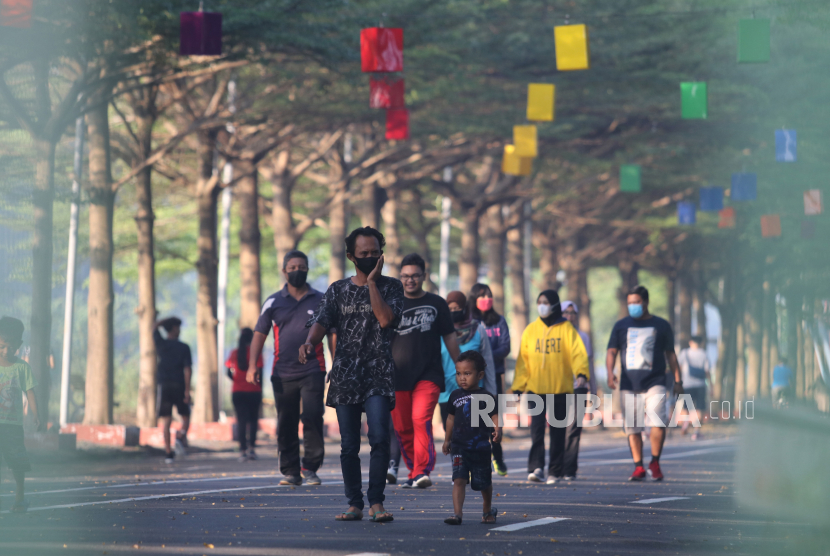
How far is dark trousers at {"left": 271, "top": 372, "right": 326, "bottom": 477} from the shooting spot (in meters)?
11.0

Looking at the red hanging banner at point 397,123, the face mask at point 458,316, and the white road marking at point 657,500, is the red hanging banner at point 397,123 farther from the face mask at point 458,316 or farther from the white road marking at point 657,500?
the white road marking at point 657,500

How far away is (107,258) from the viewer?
1906cm

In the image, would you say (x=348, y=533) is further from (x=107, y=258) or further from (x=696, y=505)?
(x=107, y=258)

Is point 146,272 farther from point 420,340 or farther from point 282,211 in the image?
point 420,340

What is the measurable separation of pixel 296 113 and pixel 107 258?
4023 millimetres

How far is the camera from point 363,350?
814 centimetres

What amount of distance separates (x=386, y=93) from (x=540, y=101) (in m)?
2.96

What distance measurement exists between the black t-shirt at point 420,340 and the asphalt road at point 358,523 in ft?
3.04

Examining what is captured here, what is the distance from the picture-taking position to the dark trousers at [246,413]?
16203 millimetres

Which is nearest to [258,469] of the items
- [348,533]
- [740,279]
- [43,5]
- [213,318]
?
[43,5]

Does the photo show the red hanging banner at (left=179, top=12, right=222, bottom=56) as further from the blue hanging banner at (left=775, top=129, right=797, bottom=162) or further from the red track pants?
the blue hanging banner at (left=775, top=129, right=797, bottom=162)

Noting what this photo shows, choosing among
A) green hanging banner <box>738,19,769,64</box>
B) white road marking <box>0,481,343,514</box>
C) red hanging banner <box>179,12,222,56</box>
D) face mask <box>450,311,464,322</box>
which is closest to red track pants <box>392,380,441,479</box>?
white road marking <box>0,481,343,514</box>

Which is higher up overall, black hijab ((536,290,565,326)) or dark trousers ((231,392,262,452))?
black hijab ((536,290,565,326))

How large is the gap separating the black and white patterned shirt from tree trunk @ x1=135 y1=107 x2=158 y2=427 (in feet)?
41.8
